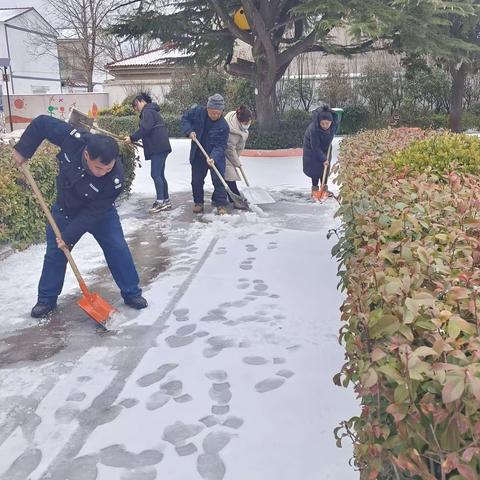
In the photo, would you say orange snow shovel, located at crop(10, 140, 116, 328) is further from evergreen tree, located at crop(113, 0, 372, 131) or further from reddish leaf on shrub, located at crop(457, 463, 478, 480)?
evergreen tree, located at crop(113, 0, 372, 131)

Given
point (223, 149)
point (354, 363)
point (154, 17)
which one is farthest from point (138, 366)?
point (154, 17)

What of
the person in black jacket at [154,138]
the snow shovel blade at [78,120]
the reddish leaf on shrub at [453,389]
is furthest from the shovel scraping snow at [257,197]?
the reddish leaf on shrub at [453,389]

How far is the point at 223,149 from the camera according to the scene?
24.6ft

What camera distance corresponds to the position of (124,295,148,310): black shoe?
4453 mm

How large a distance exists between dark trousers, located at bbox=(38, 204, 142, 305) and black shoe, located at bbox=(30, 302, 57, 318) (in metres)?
0.03

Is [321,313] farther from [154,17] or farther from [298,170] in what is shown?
[154,17]

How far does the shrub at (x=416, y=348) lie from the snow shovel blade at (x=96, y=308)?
2.27 metres

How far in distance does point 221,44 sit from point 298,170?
522cm

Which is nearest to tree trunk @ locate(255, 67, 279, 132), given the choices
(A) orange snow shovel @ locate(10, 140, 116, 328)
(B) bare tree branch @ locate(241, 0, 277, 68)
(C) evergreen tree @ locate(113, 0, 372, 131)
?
(C) evergreen tree @ locate(113, 0, 372, 131)

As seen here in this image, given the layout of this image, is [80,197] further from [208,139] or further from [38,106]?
[38,106]

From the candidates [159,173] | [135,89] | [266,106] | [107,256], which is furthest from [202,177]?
[135,89]

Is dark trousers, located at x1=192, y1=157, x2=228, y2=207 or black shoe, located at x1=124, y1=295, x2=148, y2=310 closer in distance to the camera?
black shoe, located at x1=124, y1=295, x2=148, y2=310

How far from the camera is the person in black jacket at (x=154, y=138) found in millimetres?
7582

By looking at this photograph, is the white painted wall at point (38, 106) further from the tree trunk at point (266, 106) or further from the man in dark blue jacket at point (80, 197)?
the man in dark blue jacket at point (80, 197)
